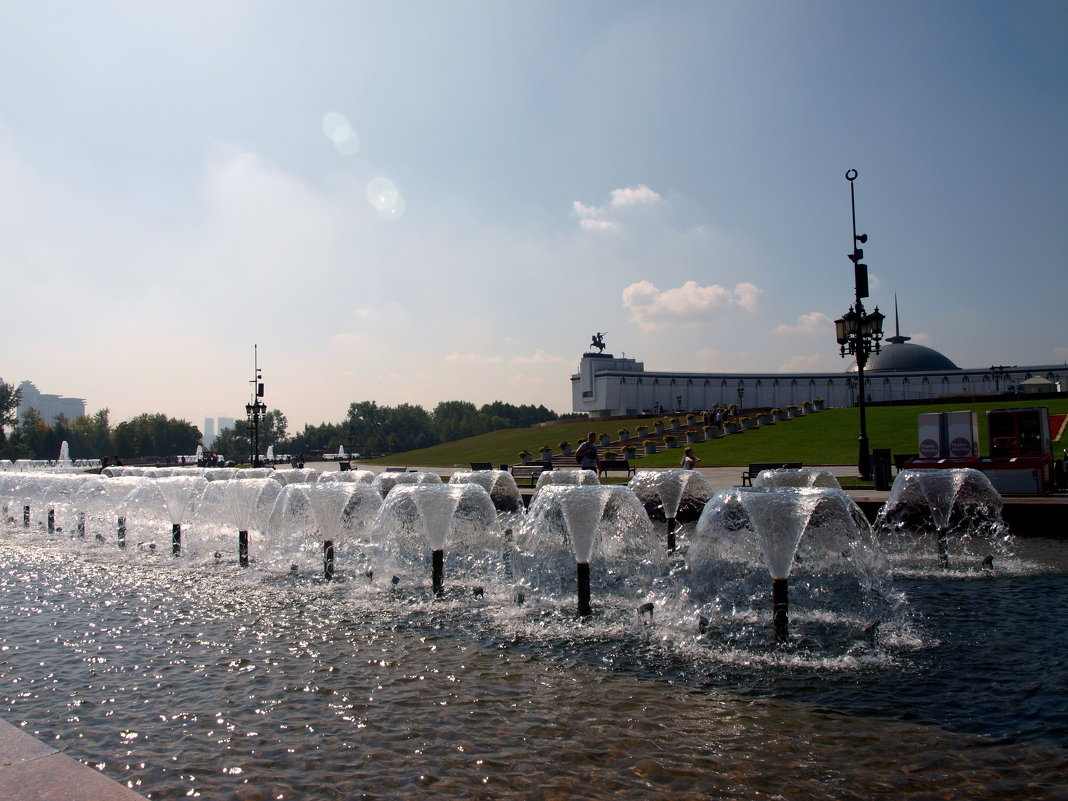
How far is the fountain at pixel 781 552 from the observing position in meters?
7.04

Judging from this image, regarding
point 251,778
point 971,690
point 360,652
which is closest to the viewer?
point 251,778

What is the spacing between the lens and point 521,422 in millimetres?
142625

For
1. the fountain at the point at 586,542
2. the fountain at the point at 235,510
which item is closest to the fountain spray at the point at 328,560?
the fountain at the point at 235,510

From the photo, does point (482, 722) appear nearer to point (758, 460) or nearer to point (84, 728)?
point (84, 728)

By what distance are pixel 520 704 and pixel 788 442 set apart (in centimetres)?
3150

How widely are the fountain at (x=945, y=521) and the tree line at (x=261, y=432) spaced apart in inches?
2598

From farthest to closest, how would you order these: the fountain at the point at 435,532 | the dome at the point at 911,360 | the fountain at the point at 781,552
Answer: the dome at the point at 911,360, the fountain at the point at 435,532, the fountain at the point at 781,552

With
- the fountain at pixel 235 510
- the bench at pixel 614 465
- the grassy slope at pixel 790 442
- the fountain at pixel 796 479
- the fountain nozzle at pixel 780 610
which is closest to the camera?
the fountain nozzle at pixel 780 610

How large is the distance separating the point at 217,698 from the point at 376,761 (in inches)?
75.0

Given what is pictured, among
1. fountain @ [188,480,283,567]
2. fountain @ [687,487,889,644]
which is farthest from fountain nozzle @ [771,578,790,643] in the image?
fountain @ [188,480,283,567]

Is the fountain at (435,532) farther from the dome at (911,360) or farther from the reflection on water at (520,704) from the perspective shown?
the dome at (911,360)

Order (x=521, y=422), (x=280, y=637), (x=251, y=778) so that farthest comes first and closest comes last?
(x=521, y=422), (x=280, y=637), (x=251, y=778)

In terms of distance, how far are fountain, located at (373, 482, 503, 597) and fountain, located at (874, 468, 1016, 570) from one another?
666 cm

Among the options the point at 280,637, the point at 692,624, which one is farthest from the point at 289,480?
the point at 692,624
